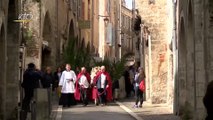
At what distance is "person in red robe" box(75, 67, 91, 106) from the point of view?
21.5 meters

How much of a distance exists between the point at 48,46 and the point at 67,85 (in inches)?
287

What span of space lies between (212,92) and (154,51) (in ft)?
58.1

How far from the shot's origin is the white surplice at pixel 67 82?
67.5ft

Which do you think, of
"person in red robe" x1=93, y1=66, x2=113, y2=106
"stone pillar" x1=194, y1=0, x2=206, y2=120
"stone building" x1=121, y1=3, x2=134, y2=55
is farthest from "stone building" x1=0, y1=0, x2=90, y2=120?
"stone building" x1=121, y1=3, x2=134, y2=55

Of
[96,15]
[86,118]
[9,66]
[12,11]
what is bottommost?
[86,118]

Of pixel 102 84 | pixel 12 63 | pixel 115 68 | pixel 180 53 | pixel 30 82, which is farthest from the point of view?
pixel 115 68

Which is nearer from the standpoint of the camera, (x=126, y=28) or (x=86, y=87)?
(x=86, y=87)

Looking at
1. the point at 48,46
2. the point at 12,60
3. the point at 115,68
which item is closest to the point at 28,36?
the point at 48,46

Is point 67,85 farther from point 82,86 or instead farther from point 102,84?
point 102,84

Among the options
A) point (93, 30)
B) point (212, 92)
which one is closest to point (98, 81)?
point (212, 92)

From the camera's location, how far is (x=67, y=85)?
20703mm

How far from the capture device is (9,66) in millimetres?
15664

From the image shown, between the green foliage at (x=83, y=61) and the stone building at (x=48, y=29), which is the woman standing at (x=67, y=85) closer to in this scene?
the green foliage at (x=83, y=61)

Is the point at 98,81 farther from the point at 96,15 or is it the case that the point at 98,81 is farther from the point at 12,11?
the point at 96,15
